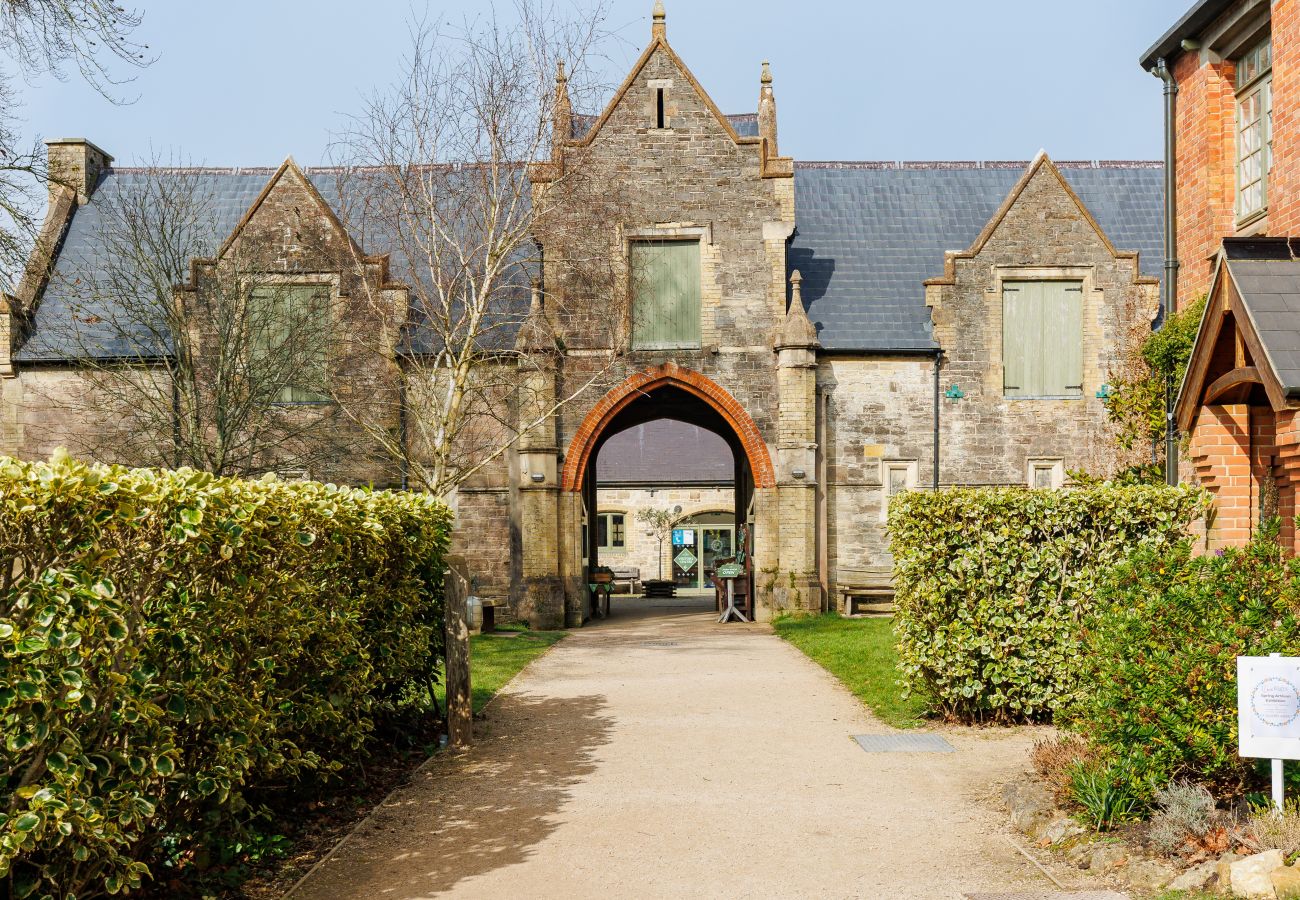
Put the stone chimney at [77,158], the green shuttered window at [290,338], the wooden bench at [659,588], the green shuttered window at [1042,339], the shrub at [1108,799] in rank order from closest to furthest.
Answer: the shrub at [1108,799] → the green shuttered window at [290,338] → the green shuttered window at [1042,339] → the stone chimney at [77,158] → the wooden bench at [659,588]

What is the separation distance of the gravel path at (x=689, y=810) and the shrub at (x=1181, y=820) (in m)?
0.67

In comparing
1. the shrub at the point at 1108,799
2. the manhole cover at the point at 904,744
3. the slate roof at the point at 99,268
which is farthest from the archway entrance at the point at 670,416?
the shrub at the point at 1108,799

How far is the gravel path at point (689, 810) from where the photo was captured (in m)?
6.55

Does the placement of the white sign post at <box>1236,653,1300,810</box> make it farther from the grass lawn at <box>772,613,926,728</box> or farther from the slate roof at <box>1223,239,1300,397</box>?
the grass lawn at <box>772,613,926,728</box>

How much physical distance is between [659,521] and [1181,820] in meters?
34.1

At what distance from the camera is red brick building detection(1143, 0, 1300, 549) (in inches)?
344

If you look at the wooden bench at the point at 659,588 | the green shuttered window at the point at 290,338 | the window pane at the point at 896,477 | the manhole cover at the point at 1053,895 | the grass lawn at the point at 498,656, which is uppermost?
the green shuttered window at the point at 290,338

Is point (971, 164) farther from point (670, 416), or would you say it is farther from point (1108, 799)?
point (1108, 799)

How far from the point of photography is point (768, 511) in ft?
76.0

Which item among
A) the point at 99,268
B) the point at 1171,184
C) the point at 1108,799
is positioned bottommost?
the point at 1108,799

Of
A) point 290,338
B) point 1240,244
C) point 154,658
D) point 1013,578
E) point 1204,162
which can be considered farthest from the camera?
point 290,338

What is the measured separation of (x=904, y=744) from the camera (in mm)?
10297

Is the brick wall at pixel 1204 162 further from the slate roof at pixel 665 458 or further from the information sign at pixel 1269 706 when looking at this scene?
the slate roof at pixel 665 458

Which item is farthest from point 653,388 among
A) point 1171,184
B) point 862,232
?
point 1171,184
